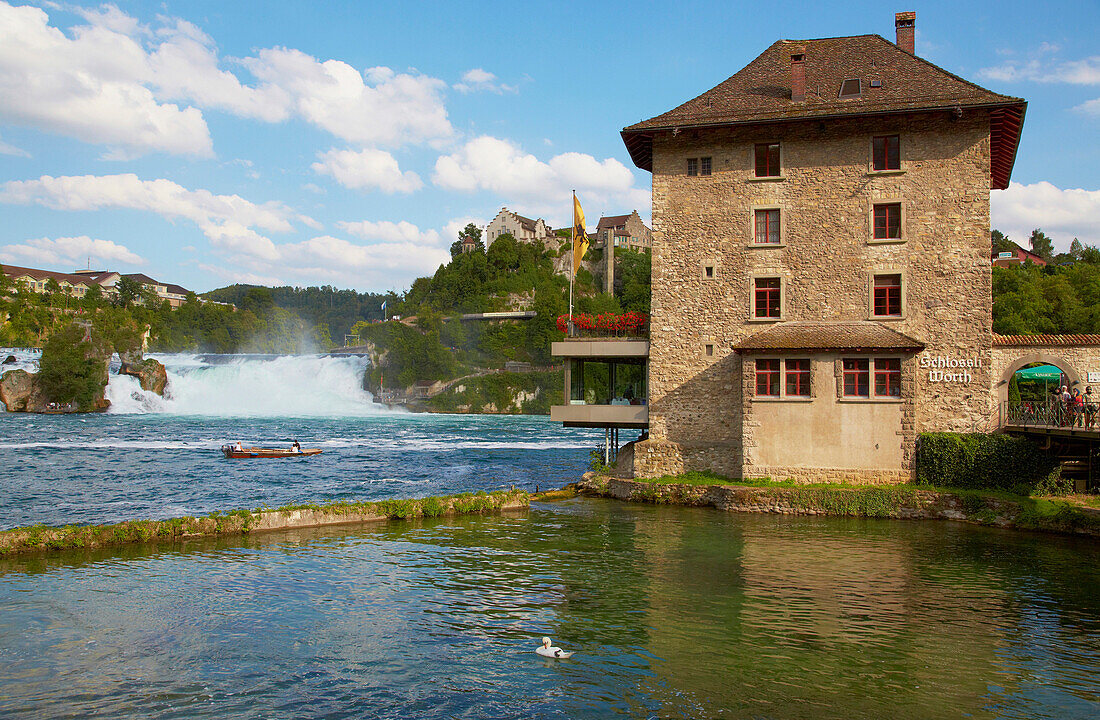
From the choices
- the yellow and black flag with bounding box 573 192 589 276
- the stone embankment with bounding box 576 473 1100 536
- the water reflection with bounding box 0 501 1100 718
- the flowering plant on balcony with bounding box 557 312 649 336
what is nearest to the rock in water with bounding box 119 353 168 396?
the yellow and black flag with bounding box 573 192 589 276

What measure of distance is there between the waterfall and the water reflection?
74211 millimetres

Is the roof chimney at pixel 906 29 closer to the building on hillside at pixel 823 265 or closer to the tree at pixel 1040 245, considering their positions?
the building on hillside at pixel 823 265

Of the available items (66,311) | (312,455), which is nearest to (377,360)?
(66,311)

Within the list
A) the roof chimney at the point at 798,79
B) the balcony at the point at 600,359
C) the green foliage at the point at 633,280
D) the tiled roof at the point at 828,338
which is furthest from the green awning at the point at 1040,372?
the green foliage at the point at 633,280

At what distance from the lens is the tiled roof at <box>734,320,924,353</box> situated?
2280cm

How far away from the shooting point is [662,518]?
2230 cm

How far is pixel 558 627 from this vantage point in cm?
1243

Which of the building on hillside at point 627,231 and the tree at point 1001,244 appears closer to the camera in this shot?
the tree at point 1001,244

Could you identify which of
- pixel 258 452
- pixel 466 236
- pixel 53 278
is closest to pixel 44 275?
pixel 53 278

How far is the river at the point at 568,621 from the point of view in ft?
31.2

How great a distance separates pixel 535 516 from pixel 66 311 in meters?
131

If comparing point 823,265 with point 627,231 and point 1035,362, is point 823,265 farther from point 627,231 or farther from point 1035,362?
point 627,231

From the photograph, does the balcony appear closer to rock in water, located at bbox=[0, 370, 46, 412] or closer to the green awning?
the green awning

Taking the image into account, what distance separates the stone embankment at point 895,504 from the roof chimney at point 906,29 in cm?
1626
